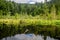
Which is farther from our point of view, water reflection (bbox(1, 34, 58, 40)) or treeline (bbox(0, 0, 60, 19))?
treeline (bbox(0, 0, 60, 19))

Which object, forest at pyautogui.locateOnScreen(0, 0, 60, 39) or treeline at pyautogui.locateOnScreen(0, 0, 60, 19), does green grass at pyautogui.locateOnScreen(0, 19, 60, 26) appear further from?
treeline at pyautogui.locateOnScreen(0, 0, 60, 19)

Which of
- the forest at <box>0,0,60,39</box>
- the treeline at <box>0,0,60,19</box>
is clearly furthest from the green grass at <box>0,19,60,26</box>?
the treeline at <box>0,0,60,19</box>

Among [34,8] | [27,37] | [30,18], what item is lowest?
[27,37]

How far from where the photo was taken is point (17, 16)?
3373 millimetres

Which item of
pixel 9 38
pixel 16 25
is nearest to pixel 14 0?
pixel 16 25

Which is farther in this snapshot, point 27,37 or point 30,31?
point 30,31

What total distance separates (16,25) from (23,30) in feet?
0.49

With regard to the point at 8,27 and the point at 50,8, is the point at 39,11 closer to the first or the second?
the point at 50,8

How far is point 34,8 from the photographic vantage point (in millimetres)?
3400

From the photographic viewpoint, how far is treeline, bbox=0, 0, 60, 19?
3.39 meters

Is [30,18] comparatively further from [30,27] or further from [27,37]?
[27,37]

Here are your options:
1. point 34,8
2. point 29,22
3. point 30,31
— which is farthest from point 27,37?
point 34,8

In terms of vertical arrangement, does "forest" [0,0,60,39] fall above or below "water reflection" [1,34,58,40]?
above

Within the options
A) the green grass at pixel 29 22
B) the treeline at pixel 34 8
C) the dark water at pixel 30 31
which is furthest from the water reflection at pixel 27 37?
the treeline at pixel 34 8
